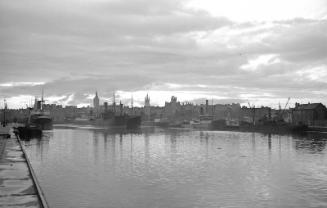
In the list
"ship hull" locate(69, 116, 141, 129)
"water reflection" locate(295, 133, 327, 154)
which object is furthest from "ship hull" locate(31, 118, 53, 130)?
"water reflection" locate(295, 133, 327, 154)

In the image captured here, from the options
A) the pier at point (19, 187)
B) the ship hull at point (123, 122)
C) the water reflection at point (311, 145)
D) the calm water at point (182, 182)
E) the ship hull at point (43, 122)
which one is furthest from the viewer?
the ship hull at point (123, 122)

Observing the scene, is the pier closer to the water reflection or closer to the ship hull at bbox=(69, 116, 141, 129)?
the water reflection

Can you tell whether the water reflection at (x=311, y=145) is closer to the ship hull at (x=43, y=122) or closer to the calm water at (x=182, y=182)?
the calm water at (x=182, y=182)

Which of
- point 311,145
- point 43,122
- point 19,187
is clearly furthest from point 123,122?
point 19,187

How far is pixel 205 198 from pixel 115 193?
233 inches

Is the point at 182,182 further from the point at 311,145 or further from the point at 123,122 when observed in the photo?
the point at 123,122

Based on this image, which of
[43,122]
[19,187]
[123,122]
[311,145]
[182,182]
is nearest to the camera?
[19,187]

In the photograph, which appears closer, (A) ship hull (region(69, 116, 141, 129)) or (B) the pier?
(B) the pier

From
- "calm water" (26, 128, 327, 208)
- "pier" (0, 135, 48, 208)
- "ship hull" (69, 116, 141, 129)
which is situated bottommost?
"calm water" (26, 128, 327, 208)

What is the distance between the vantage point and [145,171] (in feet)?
112

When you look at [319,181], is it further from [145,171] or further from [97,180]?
[97,180]

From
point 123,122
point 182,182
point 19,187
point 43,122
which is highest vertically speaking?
point 43,122

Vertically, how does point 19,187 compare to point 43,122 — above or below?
below

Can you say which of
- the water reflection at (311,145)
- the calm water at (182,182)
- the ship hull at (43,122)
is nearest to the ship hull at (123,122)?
the ship hull at (43,122)
